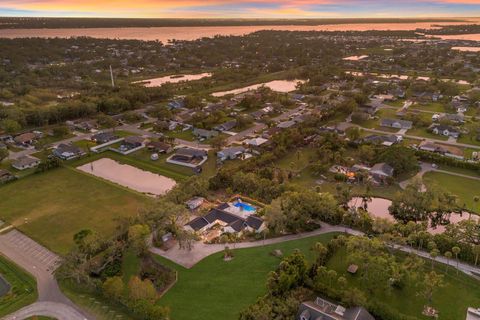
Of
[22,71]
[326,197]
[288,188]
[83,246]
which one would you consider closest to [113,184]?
[83,246]

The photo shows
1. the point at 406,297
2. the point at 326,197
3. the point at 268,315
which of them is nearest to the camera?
the point at 268,315

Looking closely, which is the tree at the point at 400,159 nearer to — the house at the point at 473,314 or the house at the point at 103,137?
the house at the point at 473,314

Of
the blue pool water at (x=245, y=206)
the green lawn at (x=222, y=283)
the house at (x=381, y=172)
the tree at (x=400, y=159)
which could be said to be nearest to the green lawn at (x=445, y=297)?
the green lawn at (x=222, y=283)

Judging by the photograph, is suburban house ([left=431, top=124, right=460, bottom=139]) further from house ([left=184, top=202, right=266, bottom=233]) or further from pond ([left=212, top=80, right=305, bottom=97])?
house ([left=184, top=202, right=266, bottom=233])

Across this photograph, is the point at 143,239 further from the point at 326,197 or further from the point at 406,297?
the point at 406,297

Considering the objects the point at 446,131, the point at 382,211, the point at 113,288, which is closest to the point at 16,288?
the point at 113,288

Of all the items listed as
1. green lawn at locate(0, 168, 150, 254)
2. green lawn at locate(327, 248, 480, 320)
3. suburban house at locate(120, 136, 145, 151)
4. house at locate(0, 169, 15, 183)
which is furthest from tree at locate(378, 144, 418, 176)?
house at locate(0, 169, 15, 183)
